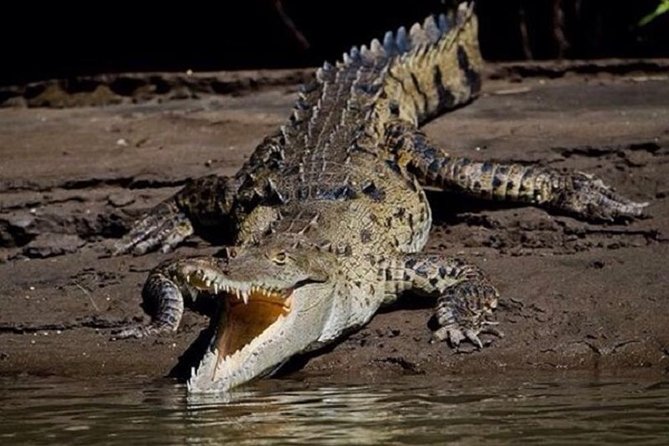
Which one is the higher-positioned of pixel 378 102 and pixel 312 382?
pixel 378 102

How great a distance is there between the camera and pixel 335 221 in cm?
765

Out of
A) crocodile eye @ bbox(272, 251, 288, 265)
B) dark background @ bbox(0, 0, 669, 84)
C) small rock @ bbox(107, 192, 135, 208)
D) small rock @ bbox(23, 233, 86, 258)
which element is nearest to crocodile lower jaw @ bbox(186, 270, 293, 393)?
crocodile eye @ bbox(272, 251, 288, 265)

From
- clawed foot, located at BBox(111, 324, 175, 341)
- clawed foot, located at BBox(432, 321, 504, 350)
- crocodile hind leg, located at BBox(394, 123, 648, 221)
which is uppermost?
crocodile hind leg, located at BBox(394, 123, 648, 221)

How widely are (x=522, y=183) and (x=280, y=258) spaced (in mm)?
2135

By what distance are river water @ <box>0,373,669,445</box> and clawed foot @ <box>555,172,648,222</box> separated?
1878 mm

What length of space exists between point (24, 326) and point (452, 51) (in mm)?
4087

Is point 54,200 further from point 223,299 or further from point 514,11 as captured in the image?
point 514,11

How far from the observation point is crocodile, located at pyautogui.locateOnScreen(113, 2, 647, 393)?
263 inches

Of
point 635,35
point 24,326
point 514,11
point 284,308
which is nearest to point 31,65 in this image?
point 514,11

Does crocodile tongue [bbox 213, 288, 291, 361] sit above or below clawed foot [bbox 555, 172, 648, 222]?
above

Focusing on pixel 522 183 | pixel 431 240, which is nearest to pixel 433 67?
pixel 522 183

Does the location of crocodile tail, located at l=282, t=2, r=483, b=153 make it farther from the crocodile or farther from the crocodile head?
the crocodile head

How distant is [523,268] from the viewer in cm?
784

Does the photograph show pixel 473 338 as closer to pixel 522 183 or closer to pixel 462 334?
pixel 462 334
